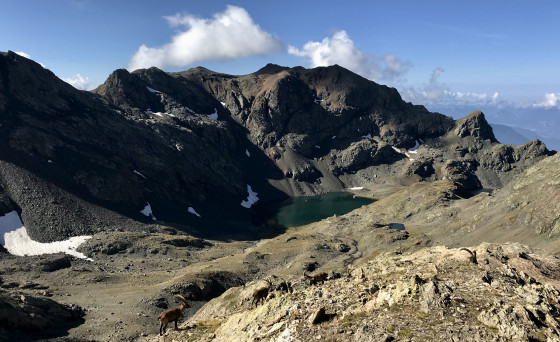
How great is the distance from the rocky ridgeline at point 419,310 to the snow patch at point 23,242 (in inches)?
3470

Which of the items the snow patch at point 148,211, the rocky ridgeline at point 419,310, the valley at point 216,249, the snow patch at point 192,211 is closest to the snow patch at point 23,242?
the valley at point 216,249

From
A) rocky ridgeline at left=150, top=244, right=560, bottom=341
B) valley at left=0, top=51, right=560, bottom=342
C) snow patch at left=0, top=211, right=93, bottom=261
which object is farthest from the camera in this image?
snow patch at left=0, top=211, right=93, bottom=261

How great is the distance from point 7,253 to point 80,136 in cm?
6412

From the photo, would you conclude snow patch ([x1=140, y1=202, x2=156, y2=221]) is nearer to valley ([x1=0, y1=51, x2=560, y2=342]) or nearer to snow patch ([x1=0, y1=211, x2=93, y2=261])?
valley ([x1=0, y1=51, x2=560, y2=342])

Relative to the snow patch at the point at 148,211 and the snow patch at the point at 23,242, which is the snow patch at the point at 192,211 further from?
the snow patch at the point at 23,242

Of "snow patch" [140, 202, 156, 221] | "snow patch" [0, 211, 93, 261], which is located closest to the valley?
"snow patch" [140, 202, 156, 221]

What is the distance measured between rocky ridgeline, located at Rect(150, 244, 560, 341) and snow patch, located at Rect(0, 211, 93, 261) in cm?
8815

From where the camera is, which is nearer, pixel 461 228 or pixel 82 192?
pixel 461 228

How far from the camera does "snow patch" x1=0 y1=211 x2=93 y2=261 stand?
9750cm

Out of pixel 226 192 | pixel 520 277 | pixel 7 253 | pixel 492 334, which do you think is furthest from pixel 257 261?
pixel 226 192

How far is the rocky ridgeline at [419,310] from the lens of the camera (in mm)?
17125

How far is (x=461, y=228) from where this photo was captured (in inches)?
3912

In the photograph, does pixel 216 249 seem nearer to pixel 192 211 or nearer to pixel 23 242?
pixel 192 211

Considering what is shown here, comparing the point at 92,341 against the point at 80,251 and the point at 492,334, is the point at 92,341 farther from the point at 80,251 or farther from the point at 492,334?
the point at 80,251
